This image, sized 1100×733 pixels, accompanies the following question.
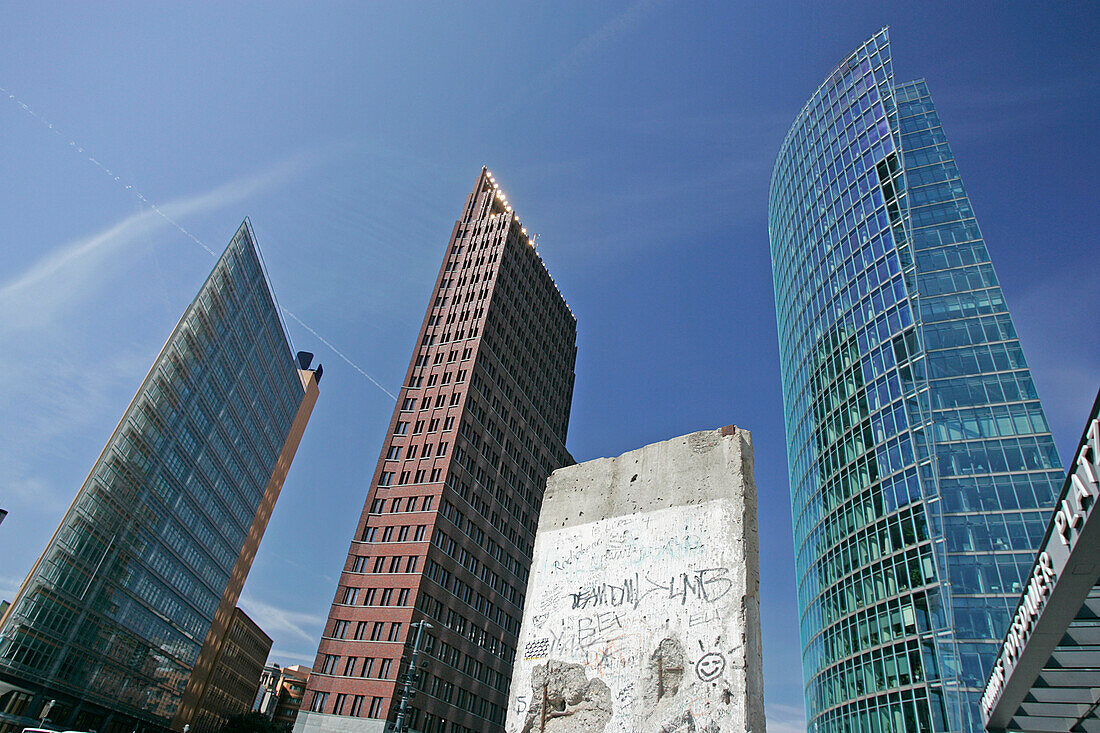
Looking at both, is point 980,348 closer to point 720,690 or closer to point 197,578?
point 720,690

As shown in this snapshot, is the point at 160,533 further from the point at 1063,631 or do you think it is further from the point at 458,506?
the point at 1063,631

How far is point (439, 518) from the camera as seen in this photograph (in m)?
49.4

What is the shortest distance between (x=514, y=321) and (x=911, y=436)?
125 ft

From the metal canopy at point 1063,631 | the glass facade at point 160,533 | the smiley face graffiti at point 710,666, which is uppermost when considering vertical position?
the glass facade at point 160,533

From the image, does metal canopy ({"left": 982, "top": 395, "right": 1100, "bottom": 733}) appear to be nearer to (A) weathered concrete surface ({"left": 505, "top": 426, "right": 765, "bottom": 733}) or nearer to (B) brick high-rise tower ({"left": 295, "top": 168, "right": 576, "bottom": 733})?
(A) weathered concrete surface ({"left": 505, "top": 426, "right": 765, "bottom": 733})

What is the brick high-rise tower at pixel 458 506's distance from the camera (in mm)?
44750

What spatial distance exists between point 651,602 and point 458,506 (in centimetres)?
4814

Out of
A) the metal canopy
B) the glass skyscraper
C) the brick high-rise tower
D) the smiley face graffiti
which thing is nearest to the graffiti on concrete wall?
the smiley face graffiti

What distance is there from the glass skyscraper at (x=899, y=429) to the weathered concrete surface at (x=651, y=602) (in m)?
36.0

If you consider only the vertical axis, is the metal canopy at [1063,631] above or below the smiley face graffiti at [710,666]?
above

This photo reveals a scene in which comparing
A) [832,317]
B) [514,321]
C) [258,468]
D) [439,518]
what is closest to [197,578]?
[258,468]

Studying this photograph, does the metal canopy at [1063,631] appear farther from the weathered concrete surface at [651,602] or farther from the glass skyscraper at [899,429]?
the glass skyscraper at [899,429]

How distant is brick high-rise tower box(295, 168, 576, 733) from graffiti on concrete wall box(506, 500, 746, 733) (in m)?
40.8

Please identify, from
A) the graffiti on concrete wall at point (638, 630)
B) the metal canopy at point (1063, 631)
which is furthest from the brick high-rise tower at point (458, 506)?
the graffiti on concrete wall at point (638, 630)
